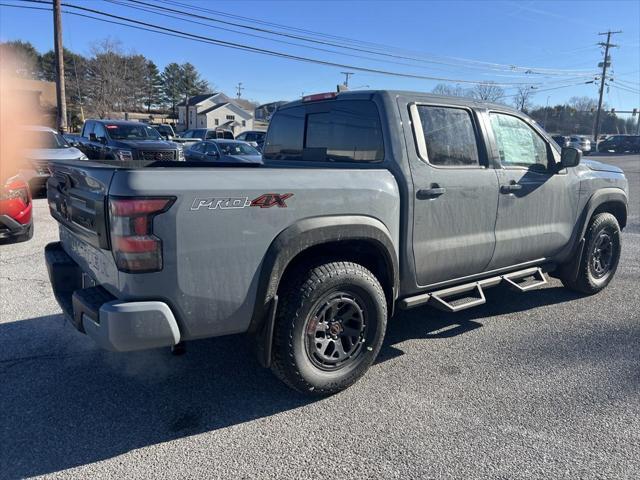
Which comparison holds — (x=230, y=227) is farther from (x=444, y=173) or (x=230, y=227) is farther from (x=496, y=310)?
(x=496, y=310)

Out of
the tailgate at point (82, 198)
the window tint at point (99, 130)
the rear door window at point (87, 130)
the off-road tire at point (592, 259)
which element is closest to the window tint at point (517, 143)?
the off-road tire at point (592, 259)

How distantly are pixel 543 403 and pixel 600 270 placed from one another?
9.39 ft

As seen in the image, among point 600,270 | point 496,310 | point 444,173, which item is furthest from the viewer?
point 600,270

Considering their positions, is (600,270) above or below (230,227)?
below

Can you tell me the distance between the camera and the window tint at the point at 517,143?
4.24 m

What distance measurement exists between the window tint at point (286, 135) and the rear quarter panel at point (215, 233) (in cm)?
141

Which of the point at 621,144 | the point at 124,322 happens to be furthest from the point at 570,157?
the point at 621,144

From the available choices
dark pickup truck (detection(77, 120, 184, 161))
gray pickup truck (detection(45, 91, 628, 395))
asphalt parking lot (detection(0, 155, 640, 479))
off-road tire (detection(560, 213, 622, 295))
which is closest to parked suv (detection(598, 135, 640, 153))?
dark pickup truck (detection(77, 120, 184, 161))

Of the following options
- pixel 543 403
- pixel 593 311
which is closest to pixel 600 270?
pixel 593 311

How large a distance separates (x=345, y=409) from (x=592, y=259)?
3604mm

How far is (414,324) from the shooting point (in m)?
4.62

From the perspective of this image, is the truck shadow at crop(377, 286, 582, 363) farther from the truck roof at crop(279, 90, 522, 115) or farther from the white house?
the white house

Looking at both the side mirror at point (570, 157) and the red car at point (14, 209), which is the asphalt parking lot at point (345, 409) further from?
the red car at point (14, 209)

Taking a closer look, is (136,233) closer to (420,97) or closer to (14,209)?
(420,97)
